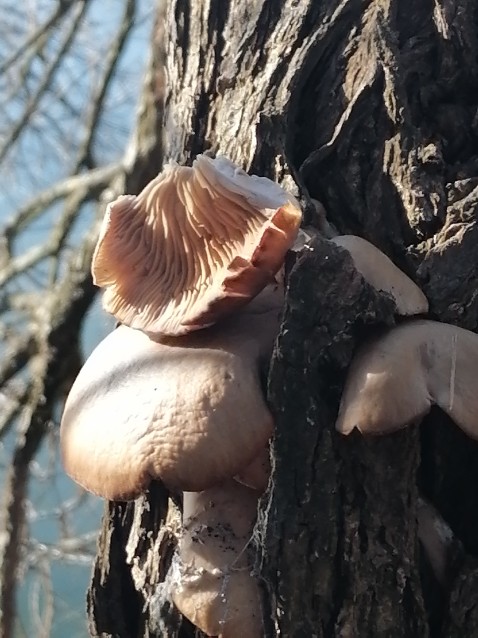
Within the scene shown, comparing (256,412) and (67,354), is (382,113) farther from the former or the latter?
(67,354)

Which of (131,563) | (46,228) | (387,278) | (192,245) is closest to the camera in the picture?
(387,278)

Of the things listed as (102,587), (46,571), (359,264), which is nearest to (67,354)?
(102,587)

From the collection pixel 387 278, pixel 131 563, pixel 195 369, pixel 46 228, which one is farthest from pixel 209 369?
pixel 46 228

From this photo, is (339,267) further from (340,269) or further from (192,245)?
(192,245)

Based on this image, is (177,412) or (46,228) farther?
(46,228)

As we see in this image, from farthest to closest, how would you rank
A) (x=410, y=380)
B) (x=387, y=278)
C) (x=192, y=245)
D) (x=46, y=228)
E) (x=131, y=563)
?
(x=46, y=228)
(x=131, y=563)
(x=192, y=245)
(x=387, y=278)
(x=410, y=380)

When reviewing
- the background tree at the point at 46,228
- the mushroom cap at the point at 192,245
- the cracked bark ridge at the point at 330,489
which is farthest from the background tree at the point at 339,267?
the background tree at the point at 46,228

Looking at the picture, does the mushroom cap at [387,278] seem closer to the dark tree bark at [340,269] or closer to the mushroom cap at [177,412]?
the dark tree bark at [340,269]
